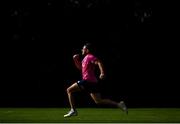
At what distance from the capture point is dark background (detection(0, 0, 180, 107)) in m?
34.5

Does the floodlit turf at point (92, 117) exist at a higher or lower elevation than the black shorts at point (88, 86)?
lower

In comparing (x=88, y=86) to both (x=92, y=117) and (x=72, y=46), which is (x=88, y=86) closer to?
(x=92, y=117)

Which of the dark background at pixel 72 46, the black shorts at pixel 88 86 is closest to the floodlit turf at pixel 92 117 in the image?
the black shorts at pixel 88 86

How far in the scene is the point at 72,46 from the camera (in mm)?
34688

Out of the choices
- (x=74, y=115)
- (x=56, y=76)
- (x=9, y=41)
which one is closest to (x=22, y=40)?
(x=9, y=41)

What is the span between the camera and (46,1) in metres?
34.6

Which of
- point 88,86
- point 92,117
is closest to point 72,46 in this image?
point 92,117

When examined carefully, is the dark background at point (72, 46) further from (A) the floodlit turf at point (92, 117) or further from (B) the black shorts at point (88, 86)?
(B) the black shorts at point (88, 86)

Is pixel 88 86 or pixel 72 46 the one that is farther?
pixel 72 46

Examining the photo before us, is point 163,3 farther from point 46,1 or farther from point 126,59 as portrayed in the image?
point 46,1

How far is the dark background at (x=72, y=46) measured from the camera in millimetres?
34531

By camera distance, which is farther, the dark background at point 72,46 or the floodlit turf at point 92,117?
the dark background at point 72,46

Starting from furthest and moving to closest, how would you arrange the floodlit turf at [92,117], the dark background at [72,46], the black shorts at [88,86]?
the dark background at [72,46]
the black shorts at [88,86]
the floodlit turf at [92,117]

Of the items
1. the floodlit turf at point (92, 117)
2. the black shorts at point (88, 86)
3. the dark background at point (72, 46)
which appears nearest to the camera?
the floodlit turf at point (92, 117)
